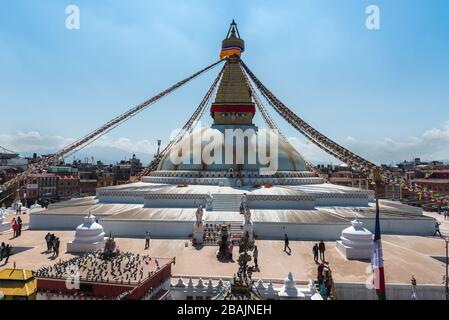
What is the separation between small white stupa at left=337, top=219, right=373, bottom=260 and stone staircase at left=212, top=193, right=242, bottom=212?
6.27 m

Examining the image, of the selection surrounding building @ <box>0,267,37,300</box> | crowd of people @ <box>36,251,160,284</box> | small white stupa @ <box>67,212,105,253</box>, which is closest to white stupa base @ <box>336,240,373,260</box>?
crowd of people @ <box>36,251,160,284</box>

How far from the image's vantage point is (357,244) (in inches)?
464

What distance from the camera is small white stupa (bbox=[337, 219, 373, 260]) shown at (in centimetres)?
1170

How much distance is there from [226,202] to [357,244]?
7.47 metres

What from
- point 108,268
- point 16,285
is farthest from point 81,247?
point 16,285

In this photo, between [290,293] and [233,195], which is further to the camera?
[233,195]

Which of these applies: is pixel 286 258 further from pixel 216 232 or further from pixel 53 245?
pixel 53 245

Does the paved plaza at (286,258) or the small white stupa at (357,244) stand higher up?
the small white stupa at (357,244)

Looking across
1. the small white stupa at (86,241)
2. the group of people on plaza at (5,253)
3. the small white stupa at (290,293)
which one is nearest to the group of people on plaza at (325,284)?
the small white stupa at (290,293)

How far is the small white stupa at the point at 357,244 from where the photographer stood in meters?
11.7

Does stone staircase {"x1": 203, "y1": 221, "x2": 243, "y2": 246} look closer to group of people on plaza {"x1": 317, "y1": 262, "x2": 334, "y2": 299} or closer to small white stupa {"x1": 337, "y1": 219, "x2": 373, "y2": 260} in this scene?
small white stupa {"x1": 337, "y1": 219, "x2": 373, "y2": 260}

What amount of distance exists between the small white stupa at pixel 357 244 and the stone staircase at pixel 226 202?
20.6 ft

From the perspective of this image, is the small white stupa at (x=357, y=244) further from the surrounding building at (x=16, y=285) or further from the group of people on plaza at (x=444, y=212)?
the group of people on plaza at (x=444, y=212)
